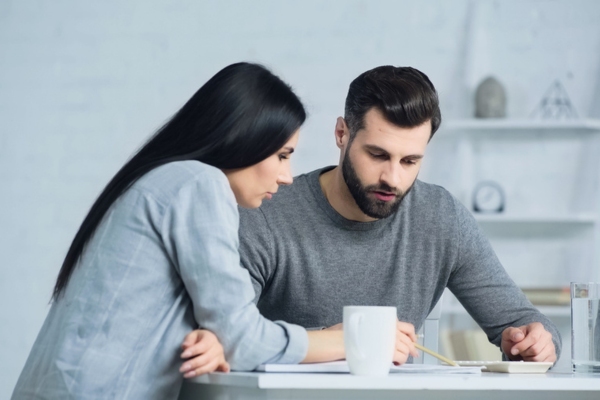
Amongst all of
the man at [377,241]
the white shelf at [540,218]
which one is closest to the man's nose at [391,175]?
the man at [377,241]

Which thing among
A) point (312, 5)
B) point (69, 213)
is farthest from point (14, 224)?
point (312, 5)

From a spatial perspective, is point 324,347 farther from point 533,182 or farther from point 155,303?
point 533,182

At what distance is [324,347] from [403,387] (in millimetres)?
222

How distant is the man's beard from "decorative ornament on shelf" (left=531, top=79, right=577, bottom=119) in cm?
165

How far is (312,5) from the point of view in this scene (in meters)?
3.43

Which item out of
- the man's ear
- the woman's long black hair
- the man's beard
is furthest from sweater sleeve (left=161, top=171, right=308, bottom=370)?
the man's ear

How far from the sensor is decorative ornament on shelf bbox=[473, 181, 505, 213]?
3.25 m

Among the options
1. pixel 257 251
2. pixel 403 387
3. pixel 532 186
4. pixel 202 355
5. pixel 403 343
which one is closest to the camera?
pixel 403 387

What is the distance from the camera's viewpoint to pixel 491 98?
321 centimetres

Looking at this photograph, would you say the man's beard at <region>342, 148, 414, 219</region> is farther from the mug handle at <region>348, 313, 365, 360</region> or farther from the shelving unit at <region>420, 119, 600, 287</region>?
the shelving unit at <region>420, 119, 600, 287</region>

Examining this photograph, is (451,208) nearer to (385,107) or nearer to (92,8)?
(385,107)

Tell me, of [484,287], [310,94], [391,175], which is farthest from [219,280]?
[310,94]

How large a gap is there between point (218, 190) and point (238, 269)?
0.11 metres

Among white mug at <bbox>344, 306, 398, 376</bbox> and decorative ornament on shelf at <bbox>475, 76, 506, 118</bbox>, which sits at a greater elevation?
decorative ornament on shelf at <bbox>475, 76, 506, 118</bbox>
